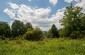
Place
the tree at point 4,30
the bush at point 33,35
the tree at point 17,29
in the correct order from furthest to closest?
the tree at point 17,29, the tree at point 4,30, the bush at point 33,35

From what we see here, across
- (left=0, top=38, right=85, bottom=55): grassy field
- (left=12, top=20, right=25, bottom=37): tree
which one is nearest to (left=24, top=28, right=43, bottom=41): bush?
(left=0, top=38, right=85, bottom=55): grassy field

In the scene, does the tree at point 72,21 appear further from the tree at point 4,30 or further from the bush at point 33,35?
the tree at point 4,30

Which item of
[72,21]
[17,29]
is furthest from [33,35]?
[17,29]

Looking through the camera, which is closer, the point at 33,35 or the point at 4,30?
the point at 33,35

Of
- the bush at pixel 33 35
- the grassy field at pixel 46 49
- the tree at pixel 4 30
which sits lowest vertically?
the grassy field at pixel 46 49

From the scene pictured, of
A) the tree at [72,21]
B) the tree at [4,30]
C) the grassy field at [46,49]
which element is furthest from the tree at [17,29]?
the grassy field at [46,49]

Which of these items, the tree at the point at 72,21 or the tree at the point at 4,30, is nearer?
the tree at the point at 72,21

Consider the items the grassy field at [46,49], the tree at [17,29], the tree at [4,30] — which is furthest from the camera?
Result: the tree at [17,29]

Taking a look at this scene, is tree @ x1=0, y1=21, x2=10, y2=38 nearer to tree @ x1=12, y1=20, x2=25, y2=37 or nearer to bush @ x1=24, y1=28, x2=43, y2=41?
tree @ x1=12, y1=20, x2=25, y2=37

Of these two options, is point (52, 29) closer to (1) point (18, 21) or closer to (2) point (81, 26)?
(1) point (18, 21)

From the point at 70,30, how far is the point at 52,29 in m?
46.9

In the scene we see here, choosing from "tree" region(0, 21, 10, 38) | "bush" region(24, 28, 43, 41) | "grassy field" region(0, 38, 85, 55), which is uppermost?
"tree" region(0, 21, 10, 38)

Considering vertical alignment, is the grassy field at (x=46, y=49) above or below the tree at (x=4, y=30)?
below

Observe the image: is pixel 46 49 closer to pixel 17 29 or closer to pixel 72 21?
pixel 72 21
